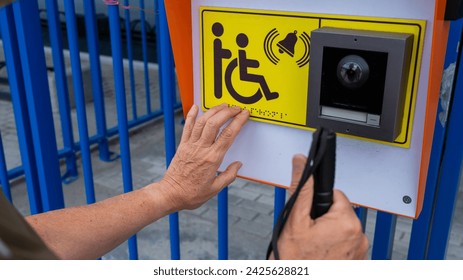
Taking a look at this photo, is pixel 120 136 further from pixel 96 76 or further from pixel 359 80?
pixel 96 76

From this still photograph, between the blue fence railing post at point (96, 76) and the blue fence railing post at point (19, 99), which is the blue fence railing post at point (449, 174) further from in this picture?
the blue fence railing post at point (96, 76)

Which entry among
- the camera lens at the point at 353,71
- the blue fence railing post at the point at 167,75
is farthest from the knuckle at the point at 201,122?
the camera lens at the point at 353,71

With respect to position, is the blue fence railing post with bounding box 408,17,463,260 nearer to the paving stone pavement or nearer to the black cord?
the black cord

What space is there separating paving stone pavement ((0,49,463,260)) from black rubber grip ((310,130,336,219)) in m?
1.66

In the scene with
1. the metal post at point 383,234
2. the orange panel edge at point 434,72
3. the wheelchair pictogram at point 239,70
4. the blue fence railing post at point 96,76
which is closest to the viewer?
the orange panel edge at point 434,72

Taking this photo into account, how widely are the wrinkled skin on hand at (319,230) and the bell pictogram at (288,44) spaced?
299 millimetres

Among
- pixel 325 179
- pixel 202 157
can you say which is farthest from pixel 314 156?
pixel 202 157

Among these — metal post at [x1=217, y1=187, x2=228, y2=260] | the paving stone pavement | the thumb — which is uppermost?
the thumb

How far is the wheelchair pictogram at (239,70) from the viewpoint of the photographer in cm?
96

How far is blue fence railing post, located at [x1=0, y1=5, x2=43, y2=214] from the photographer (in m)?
1.35

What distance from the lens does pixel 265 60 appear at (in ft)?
3.10

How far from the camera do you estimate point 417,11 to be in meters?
0.76

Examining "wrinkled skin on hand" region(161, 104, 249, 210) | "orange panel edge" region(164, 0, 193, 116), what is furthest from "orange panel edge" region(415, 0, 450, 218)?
"orange panel edge" region(164, 0, 193, 116)

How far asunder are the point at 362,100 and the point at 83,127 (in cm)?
93
